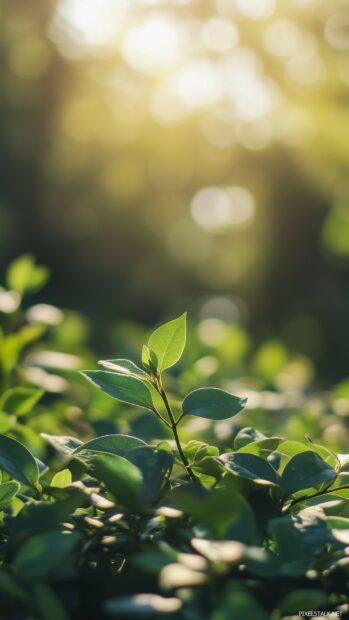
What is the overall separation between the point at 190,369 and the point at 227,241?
11.5 feet

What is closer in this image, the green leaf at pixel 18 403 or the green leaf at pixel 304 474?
the green leaf at pixel 304 474

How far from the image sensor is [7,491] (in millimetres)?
716

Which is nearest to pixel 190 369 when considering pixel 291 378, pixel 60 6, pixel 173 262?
pixel 291 378

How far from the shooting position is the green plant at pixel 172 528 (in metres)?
0.55

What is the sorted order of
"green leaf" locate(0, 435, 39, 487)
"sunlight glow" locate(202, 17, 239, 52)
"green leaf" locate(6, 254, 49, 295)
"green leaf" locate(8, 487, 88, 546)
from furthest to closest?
1. "sunlight glow" locate(202, 17, 239, 52)
2. "green leaf" locate(6, 254, 49, 295)
3. "green leaf" locate(0, 435, 39, 487)
4. "green leaf" locate(8, 487, 88, 546)

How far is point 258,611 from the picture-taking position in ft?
1.65

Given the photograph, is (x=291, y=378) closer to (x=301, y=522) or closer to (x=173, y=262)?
(x=301, y=522)

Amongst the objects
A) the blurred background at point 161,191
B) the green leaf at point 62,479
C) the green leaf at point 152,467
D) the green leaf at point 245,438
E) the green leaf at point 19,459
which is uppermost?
the green leaf at point 152,467

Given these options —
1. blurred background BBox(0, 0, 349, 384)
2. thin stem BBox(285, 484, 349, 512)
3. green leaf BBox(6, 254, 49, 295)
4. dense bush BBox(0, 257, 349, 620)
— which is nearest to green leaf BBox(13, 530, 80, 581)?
dense bush BBox(0, 257, 349, 620)

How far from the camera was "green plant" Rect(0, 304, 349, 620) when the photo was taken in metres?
0.55

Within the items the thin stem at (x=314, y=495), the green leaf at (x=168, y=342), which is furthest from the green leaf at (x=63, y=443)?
the thin stem at (x=314, y=495)

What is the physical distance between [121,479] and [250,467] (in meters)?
0.12

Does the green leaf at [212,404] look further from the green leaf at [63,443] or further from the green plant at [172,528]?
the green leaf at [63,443]

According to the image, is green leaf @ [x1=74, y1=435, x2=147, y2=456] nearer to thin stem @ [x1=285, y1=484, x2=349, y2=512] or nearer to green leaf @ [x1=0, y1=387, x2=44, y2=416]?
thin stem @ [x1=285, y1=484, x2=349, y2=512]
